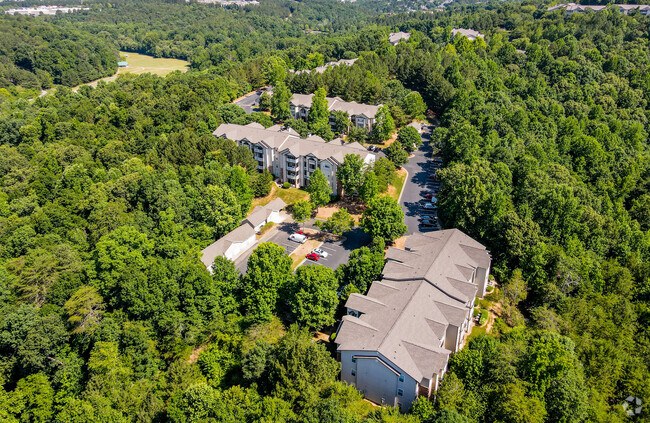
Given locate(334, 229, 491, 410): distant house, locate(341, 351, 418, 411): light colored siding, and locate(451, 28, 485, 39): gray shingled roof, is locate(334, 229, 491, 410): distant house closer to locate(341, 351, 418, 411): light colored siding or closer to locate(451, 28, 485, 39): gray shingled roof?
locate(341, 351, 418, 411): light colored siding

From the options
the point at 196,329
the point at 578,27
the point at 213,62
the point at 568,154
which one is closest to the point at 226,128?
the point at 196,329

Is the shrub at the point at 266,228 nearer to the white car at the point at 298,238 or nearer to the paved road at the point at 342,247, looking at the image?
the white car at the point at 298,238

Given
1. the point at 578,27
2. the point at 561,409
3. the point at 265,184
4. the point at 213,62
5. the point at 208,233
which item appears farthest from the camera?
the point at 213,62

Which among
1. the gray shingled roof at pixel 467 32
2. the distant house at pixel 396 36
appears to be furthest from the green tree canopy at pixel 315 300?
the gray shingled roof at pixel 467 32

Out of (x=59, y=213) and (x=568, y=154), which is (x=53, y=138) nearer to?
(x=59, y=213)

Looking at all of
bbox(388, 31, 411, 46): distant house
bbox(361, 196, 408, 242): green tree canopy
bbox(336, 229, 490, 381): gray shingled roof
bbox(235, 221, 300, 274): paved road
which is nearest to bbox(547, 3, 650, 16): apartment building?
bbox(388, 31, 411, 46): distant house

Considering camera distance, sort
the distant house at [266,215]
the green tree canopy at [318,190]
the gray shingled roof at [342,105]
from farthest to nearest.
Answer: the gray shingled roof at [342,105] → the green tree canopy at [318,190] → the distant house at [266,215]
